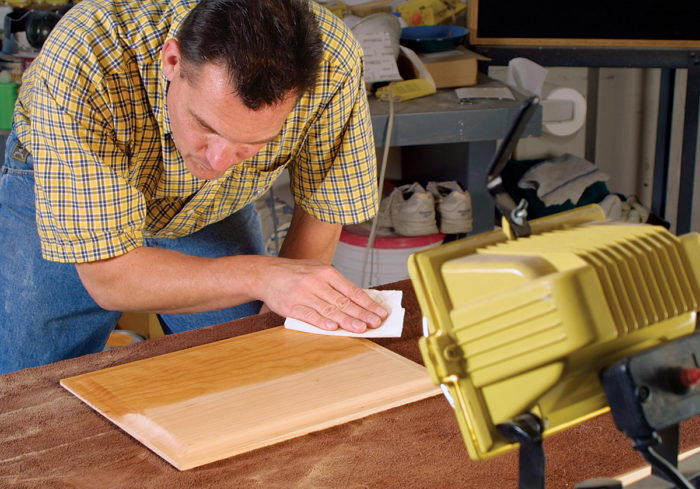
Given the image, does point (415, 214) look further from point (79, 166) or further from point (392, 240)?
point (79, 166)

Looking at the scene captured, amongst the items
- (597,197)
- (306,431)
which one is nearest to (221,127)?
(306,431)

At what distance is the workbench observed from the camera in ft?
7.80

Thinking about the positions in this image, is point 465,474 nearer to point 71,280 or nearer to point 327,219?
point 327,219

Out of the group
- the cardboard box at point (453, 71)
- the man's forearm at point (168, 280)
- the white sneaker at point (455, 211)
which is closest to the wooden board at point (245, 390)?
the man's forearm at point (168, 280)

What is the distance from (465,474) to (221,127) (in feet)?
2.05

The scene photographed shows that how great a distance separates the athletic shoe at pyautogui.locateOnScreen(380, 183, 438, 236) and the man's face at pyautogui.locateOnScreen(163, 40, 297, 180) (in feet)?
4.56

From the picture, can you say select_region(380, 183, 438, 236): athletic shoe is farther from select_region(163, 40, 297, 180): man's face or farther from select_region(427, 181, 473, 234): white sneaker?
select_region(163, 40, 297, 180): man's face

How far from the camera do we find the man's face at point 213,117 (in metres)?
1.18

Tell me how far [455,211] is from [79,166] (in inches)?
59.4

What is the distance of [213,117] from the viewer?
1208 millimetres

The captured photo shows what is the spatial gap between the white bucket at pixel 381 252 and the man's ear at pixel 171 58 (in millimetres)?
1517

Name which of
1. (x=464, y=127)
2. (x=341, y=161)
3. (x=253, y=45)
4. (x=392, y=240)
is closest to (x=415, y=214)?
(x=392, y=240)

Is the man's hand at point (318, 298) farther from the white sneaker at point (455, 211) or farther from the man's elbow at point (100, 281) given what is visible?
the white sneaker at point (455, 211)

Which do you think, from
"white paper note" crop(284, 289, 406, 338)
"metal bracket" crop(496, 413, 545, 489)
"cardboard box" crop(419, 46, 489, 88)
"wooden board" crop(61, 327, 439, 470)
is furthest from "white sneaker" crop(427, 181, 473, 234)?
"metal bracket" crop(496, 413, 545, 489)
